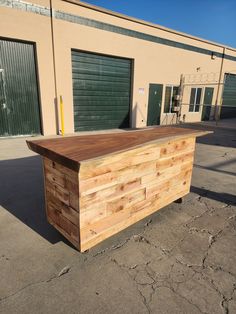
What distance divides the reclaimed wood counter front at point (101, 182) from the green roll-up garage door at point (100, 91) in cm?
704

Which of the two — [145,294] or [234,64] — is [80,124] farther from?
[234,64]

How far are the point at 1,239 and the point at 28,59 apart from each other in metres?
7.07

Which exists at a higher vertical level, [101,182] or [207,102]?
[207,102]

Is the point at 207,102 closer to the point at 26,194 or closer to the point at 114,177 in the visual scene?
the point at 26,194

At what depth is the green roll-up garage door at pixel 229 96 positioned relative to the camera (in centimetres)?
1593

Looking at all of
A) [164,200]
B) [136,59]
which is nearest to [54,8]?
[136,59]

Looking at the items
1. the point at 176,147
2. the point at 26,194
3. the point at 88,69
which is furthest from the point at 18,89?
the point at 176,147

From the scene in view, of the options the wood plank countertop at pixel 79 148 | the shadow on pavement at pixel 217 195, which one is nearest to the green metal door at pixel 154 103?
the shadow on pavement at pixel 217 195

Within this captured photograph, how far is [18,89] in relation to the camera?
774 centimetres

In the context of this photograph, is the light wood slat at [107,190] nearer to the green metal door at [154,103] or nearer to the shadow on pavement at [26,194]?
the shadow on pavement at [26,194]

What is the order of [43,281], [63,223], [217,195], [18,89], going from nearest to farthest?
[43,281], [63,223], [217,195], [18,89]

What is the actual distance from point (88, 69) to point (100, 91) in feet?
3.44

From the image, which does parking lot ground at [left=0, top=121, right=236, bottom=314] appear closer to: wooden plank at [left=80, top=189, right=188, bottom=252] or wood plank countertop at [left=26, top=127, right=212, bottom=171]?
wooden plank at [left=80, top=189, right=188, bottom=252]

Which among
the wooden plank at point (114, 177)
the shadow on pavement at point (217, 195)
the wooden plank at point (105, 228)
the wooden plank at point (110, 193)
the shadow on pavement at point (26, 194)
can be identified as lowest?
the shadow on pavement at point (26, 194)
